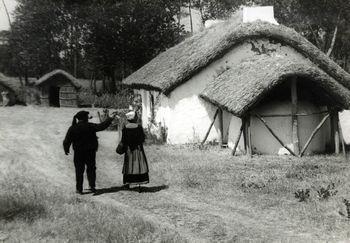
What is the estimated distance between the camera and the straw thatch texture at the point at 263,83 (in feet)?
52.1

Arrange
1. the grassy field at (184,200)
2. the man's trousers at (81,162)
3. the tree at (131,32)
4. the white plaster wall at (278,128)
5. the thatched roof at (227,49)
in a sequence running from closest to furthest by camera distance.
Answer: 1. the grassy field at (184,200)
2. the man's trousers at (81,162)
3. the white plaster wall at (278,128)
4. the thatched roof at (227,49)
5. the tree at (131,32)

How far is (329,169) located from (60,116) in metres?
22.3

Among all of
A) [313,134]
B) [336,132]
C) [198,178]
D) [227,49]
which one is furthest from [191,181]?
[227,49]

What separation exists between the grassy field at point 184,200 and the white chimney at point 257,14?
685cm

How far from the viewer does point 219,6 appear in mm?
52438

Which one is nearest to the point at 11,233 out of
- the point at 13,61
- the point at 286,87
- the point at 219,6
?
the point at 286,87

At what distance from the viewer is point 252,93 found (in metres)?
15.9

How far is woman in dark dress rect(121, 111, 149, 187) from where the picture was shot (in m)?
11.5

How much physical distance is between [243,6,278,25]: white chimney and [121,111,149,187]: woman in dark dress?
11.5 metres

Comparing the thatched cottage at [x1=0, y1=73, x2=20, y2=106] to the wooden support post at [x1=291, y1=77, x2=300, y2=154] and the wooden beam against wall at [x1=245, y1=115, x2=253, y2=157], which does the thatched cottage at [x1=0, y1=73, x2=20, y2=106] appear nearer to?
the wooden beam against wall at [x1=245, y1=115, x2=253, y2=157]

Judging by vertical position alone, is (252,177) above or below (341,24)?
below

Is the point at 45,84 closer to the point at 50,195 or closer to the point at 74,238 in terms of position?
the point at 50,195

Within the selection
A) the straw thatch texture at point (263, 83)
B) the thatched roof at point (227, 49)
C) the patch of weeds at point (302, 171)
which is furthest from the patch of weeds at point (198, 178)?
the thatched roof at point (227, 49)

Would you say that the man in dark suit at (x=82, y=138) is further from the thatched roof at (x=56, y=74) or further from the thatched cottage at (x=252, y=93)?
the thatched roof at (x=56, y=74)
